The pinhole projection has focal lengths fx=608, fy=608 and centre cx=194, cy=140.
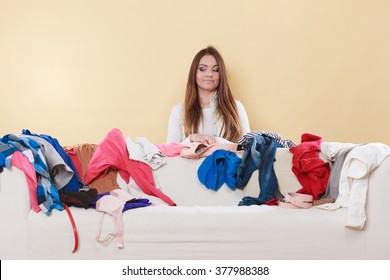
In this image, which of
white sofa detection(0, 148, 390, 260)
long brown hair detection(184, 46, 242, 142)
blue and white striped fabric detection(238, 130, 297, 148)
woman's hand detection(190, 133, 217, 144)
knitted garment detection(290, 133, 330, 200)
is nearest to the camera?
white sofa detection(0, 148, 390, 260)

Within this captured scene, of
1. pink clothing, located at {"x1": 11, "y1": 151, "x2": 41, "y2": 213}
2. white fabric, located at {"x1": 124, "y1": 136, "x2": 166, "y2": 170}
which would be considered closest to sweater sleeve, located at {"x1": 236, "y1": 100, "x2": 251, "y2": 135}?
white fabric, located at {"x1": 124, "y1": 136, "x2": 166, "y2": 170}

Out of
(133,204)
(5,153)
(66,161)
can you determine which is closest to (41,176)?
(5,153)

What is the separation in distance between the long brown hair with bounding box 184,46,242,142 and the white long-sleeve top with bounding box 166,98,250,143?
0.13 ft

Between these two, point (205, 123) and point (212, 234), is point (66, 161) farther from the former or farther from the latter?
point (205, 123)

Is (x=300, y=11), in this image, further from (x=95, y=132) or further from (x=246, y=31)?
(x=95, y=132)

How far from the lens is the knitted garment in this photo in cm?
338

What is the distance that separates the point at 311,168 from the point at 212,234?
816 millimetres

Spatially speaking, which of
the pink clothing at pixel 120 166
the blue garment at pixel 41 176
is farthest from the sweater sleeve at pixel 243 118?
the blue garment at pixel 41 176

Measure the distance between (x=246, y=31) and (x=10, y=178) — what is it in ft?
8.58

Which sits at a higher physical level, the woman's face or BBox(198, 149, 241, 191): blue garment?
the woman's face

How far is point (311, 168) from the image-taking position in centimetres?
342

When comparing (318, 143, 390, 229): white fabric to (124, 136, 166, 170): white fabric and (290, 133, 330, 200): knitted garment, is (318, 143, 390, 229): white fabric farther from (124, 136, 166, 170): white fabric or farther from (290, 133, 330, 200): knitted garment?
(124, 136, 166, 170): white fabric

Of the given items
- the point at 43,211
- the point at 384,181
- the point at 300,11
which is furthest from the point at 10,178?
the point at 300,11
